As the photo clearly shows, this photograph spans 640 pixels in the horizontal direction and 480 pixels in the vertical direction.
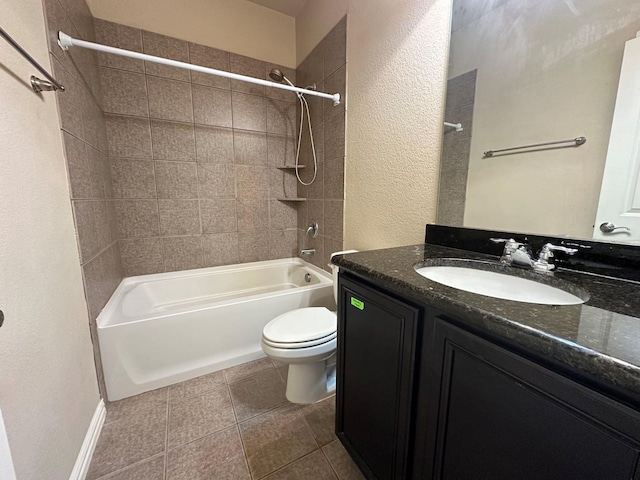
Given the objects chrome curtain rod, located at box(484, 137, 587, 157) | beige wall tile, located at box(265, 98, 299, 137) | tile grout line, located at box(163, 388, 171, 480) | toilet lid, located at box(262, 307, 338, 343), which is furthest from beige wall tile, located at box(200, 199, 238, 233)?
chrome curtain rod, located at box(484, 137, 587, 157)

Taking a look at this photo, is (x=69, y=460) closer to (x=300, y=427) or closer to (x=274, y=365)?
(x=300, y=427)

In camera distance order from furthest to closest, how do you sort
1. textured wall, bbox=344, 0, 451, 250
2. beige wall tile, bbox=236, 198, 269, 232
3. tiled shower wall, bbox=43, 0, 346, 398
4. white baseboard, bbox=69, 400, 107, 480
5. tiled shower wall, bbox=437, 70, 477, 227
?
beige wall tile, bbox=236, 198, 269, 232, tiled shower wall, bbox=43, 0, 346, 398, textured wall, bbox=344, 0, 451, 250, tiled shower wall, bbox=437, 70, 477, 227, white baseboard, bbox=69, 400, 107, 480

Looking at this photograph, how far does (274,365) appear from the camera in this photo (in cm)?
175

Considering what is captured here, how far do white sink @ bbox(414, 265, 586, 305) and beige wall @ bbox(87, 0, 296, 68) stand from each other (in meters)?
2.40

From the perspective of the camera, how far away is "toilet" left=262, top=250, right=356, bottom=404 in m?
1.29

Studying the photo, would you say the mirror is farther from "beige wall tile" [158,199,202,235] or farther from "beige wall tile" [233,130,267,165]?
"beige wall tile" [158,199,202,235]

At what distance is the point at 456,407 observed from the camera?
599 mm

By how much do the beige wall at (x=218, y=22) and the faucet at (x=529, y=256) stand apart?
245 cm

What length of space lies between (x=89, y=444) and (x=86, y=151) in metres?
1.43

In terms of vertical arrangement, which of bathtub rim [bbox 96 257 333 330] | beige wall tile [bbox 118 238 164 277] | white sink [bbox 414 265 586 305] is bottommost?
bathtub rim [bbox 96 257 333 330]

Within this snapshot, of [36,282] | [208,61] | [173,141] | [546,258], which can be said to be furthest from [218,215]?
[546,258]

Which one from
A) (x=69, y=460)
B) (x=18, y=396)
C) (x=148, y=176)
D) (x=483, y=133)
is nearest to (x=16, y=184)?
(x=18, y=396)

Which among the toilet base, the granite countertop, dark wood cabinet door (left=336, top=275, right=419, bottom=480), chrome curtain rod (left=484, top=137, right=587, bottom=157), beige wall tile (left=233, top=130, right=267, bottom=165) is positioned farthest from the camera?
beige wall tile (left=233, top=130, right=267, bottom=165)

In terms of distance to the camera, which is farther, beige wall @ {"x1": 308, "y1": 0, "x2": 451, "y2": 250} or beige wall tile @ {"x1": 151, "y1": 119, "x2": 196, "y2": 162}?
beige wall tile @ {"x1": 151, "y1": 119, "x2": 196, "y2": 162}
